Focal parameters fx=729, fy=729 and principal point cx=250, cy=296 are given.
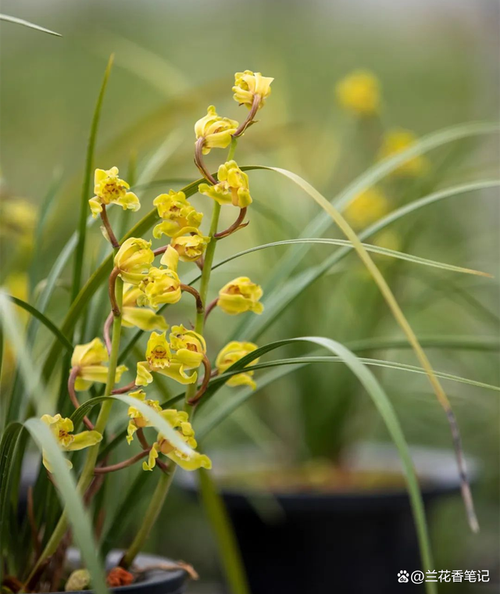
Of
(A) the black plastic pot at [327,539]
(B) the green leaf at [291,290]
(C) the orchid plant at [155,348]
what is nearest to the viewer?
(C) the orchid plant at [155,348]

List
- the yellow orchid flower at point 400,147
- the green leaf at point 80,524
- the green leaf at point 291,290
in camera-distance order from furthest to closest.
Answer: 1. the yellow orchid flower at point 400,147
2. the green leaf at point 291,290
3. the green leaf at point 80,524

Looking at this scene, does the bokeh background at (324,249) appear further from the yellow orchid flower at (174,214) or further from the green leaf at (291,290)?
the yellow orchid flower at (174,214)

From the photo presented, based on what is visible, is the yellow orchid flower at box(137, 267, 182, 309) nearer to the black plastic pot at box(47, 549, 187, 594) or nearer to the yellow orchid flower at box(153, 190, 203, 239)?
the yellow orchid flower at box(153, 190, 203, 239)

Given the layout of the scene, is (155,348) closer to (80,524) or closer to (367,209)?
(80,524)

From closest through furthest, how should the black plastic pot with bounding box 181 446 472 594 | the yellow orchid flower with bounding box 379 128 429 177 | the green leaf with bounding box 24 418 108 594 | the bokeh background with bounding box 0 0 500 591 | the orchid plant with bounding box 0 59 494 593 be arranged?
the green leaf with bounding box 24 418 108 594
the orchid plant with bounding box 0 59 494 593
the bokeh background with bounding box 0 0 500 591
the black plastic pot with bounding box 181 446 472 594
the yellow orchid flower with bounding box 379 128 429 177

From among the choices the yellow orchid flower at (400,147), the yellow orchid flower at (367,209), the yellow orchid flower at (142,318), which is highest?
the yellow orchid flower at (400,147)

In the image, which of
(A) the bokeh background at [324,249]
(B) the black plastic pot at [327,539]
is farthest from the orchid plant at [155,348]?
(B) the black plastic pot at [327,539]

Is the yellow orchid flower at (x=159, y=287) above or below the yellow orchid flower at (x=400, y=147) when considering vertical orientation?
below

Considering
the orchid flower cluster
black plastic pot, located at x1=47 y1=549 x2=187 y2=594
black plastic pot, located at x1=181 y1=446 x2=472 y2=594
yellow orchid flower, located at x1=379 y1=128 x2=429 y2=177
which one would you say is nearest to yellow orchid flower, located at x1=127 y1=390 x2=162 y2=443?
the orchid flower cluster
